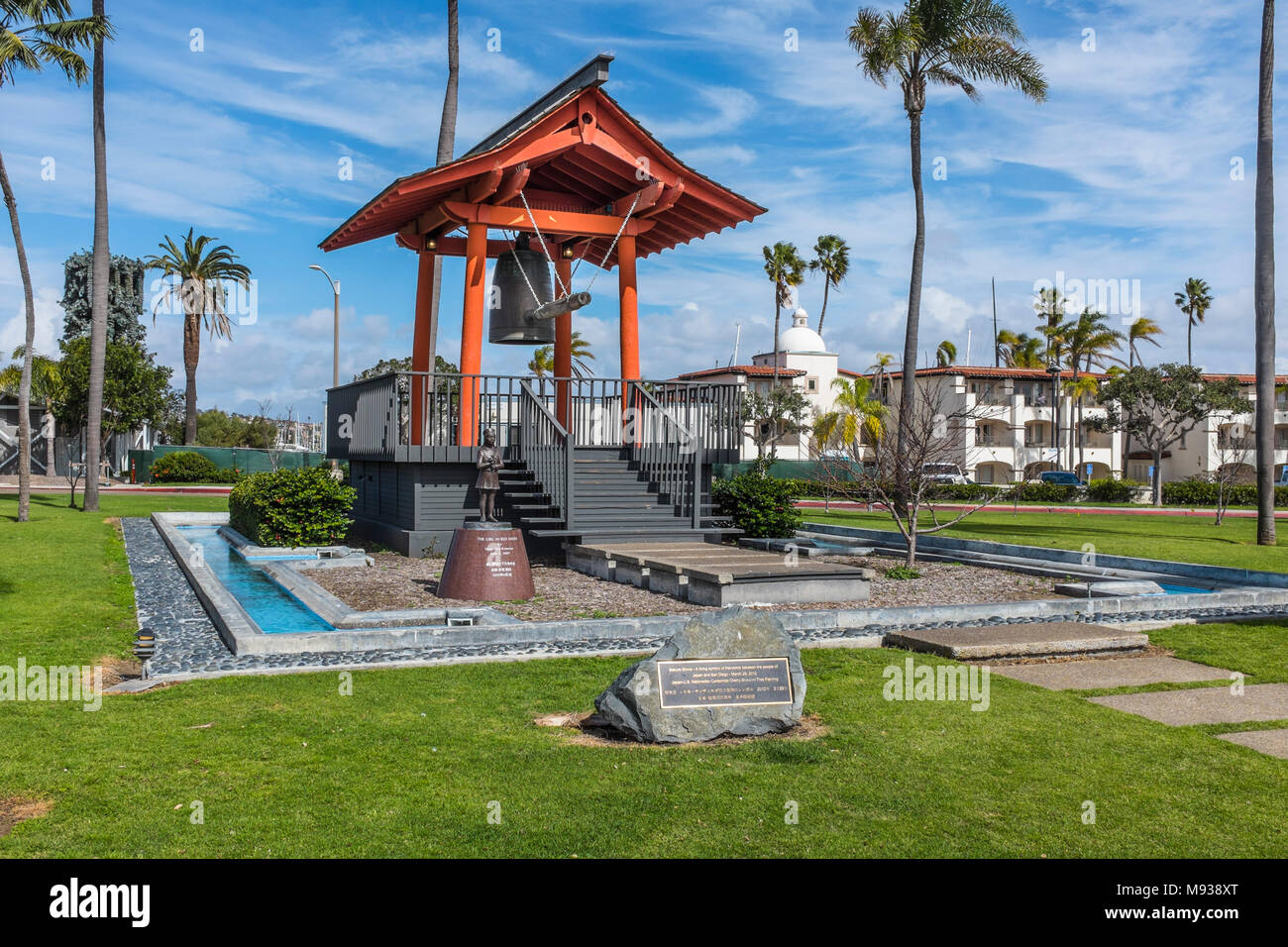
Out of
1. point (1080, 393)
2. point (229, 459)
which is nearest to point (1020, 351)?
point (1080, 393)

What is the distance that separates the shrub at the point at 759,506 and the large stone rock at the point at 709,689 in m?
12.6

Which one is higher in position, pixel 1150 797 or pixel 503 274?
pixel 503 274

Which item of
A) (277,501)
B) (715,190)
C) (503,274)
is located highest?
(715,190)

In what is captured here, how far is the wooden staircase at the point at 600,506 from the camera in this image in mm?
16172

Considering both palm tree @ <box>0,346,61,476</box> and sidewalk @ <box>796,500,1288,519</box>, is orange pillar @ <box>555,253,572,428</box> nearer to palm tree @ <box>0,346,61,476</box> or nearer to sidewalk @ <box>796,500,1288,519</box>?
sidewalk @ <box>796,500,1288,519</box>

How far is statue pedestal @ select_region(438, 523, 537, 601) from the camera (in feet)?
41.5

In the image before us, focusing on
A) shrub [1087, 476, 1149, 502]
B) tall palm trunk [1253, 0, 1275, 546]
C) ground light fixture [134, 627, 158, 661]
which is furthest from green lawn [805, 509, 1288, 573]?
ground light fixture [134, 627, 158, 661]

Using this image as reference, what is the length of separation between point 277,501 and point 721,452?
24.3ft

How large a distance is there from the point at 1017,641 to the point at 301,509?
12492 millimetres

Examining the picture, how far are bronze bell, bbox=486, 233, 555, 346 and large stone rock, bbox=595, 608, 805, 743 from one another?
34.8 ft

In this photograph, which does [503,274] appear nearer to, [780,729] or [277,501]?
[277,501]

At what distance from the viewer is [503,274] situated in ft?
56.6
